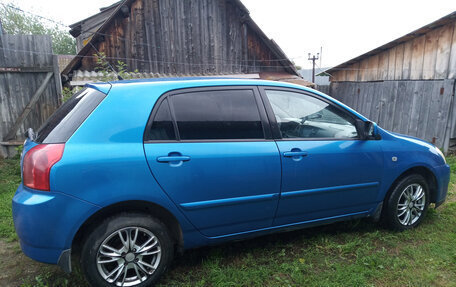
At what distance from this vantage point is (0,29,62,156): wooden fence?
630cm

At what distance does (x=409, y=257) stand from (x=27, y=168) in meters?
3.41

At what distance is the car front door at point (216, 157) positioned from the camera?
8.13ft

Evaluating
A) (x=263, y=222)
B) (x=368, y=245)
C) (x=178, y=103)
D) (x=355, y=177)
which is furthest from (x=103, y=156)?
(x=368, y=245)

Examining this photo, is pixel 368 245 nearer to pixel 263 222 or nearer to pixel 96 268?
pixel 263 222

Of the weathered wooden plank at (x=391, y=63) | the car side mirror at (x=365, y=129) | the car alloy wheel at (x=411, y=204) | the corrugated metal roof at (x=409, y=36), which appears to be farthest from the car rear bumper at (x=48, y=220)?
the weathered wooden plank at (x=391, y=63)

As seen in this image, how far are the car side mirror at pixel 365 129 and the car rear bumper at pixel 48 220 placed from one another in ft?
8.28

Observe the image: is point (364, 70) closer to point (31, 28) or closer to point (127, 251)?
point (127, 251)

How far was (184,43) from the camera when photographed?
359 inches

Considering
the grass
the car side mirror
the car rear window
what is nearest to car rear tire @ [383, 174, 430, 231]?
the grass

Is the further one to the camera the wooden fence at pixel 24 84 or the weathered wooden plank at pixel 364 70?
the weathered wooden plank at pixel 364 70

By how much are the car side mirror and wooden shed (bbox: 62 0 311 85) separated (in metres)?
6.03

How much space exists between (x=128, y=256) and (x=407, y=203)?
9.80 feet

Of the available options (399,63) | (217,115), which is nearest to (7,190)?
(217,115)

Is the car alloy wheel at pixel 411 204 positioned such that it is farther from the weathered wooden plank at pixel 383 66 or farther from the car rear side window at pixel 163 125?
the weathered wooden plank at pixel 383 66
